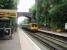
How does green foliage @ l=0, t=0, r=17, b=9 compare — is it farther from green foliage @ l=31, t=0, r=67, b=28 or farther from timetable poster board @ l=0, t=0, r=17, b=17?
green foliage @ l=31, t=0, r=67, b=28

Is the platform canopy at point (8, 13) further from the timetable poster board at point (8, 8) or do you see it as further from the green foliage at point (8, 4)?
the green foliage at point (8, 4)

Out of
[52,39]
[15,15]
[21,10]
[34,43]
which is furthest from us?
[52,39]

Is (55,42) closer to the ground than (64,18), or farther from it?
closer to the ground

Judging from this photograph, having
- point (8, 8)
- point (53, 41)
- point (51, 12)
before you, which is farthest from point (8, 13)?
point (53, 41)

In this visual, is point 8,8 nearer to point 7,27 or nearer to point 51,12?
point 7,27

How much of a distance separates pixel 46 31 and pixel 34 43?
0.42 meters

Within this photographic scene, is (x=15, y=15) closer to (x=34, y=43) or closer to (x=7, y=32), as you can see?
(x=7, y=32)

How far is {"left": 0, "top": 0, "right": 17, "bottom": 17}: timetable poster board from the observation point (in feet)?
14.6

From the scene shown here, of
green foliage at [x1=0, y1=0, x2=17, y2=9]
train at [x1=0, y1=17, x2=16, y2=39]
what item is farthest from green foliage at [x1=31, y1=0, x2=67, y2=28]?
train at [x1=0, y1=17, x2=16, y2=39]

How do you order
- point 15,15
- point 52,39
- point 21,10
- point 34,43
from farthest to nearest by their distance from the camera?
1. point 52,39
2. point 34,43
3. point 21,10
4. point 15,15

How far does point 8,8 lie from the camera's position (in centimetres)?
466

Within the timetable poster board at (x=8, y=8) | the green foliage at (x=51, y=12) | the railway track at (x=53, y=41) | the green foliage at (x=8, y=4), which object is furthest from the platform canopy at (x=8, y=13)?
the railway track at (x=53, y=41)

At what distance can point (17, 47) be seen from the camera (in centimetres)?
471

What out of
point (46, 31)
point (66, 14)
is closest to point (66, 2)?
point (66, 14)
